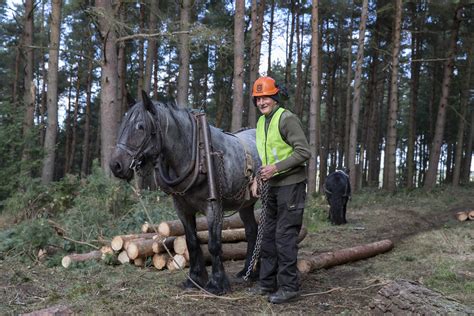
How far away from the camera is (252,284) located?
5.61 m

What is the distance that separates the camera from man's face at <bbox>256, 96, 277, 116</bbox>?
4863 mm

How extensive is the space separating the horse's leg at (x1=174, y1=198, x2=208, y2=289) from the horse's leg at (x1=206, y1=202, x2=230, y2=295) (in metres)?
0.28

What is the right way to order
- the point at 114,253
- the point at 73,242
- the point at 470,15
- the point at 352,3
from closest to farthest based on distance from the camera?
the point at 114,253, the point at 73,242, the point at 470,15, the point at 352,3

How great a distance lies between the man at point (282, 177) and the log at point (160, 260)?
2.07m

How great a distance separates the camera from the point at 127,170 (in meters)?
4.52

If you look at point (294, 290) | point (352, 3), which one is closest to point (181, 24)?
point (294, 290)

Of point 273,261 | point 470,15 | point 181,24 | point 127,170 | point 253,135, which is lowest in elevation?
point 273,261

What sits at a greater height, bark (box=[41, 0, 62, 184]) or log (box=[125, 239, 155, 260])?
bark (box=[41, 0, 62, 184])

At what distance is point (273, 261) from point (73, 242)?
14.0ft

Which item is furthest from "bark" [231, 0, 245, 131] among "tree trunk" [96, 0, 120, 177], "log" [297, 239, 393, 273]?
"log" [297, 239, 393, 273]

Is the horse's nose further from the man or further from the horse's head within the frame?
the man

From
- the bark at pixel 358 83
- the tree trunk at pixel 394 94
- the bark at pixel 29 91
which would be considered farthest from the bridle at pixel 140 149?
the tree trunk at pixel 394 94

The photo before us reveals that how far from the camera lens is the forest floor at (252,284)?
4.54 m

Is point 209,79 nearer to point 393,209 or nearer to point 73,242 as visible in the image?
point 393,209
